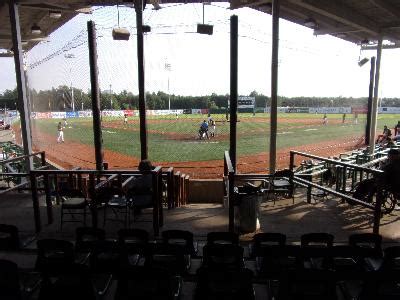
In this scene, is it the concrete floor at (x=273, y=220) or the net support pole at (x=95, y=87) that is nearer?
the concrete floor at (x=273, y=220)

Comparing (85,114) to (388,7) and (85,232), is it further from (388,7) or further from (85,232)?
(85,232)

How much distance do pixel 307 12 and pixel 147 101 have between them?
16047mm

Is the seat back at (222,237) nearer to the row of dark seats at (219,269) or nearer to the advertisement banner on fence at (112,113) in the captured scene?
the row of dark seats at (219,269)

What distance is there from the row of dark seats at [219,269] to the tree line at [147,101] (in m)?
9.64

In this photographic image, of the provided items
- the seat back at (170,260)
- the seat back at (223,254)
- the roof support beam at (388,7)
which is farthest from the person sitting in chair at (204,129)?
the seat back at (223,254)

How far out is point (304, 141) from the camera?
30516 mm

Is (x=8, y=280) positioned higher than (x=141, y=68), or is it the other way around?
(x=141, y=68)

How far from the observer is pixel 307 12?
41.4 ft

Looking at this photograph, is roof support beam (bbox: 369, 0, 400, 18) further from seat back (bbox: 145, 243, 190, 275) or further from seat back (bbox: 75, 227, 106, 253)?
seat back (bbox: 75, 227, 106, 253)

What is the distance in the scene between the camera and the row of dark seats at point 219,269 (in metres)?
3.47

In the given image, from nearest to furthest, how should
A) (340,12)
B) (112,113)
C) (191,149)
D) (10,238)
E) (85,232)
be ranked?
(85,232) < (10,238) < (340,12) < (191,149) < (112,113)

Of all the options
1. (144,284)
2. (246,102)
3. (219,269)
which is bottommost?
(144,284)

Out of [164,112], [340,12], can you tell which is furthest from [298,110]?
[340,12]

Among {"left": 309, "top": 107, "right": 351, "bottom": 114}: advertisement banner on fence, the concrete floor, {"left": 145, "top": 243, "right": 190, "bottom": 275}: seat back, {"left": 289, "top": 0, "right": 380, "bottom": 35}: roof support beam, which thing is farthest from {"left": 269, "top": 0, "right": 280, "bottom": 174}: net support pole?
{"left": 309, "top": 107, "right": 351, "bottom": 114}: advertisement banner on fence
